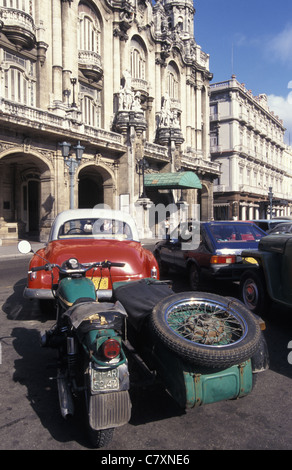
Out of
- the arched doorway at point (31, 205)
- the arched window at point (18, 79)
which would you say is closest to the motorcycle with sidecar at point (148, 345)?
the arched window at point (18, 79)

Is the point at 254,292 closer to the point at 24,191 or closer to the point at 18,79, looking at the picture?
the point at 18,79

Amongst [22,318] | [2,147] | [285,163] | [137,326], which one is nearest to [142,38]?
[2,147]

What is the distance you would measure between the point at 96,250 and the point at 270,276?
8.79 feet

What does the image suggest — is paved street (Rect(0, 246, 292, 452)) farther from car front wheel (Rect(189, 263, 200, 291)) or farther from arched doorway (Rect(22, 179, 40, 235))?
arched doorway (Rect(22, 179, 40, 235))

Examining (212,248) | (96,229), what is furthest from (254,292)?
(96,229)

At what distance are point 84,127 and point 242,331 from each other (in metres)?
21.7

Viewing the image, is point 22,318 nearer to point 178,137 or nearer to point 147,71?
point 178,137

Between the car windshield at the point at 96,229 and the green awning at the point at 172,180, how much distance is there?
20079 millimetres

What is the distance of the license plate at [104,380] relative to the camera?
93.4 inches

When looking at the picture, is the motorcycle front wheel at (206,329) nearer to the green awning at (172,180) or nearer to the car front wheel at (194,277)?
the car front wheel at (194,277)

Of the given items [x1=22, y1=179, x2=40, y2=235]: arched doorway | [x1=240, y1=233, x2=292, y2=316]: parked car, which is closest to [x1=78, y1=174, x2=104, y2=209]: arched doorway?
[x1=22, y1=179, x2=40, y2=235]: arched doorway

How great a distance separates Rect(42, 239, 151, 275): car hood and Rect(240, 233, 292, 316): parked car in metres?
1.85

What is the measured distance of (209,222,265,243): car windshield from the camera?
307 inches

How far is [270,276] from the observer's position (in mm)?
5340
